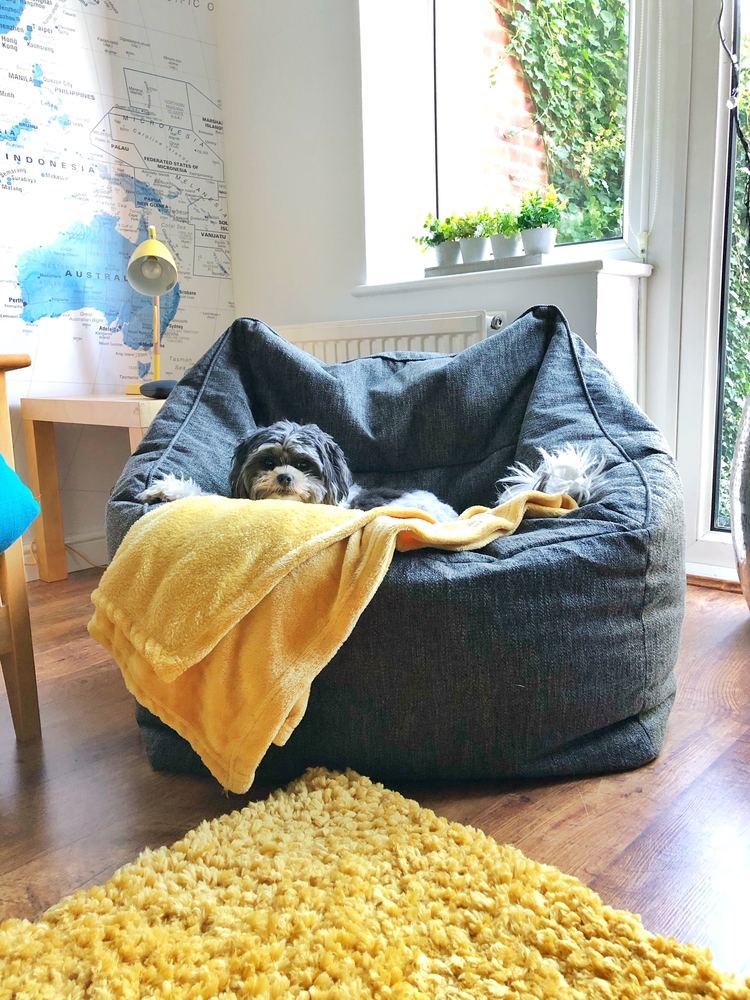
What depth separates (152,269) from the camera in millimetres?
3012

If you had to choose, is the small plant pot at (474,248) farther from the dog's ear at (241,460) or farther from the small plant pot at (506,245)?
the dog's ear at (241,460)

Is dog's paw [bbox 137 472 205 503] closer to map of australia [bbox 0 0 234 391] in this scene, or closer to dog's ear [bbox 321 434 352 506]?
dog's ear [bbox 321 434 352 506]

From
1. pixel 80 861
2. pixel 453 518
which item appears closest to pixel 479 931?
pixel 80 861

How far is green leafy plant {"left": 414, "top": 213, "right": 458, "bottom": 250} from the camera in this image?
2.99 metres

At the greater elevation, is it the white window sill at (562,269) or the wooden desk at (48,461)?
the white window sill at (562,269)

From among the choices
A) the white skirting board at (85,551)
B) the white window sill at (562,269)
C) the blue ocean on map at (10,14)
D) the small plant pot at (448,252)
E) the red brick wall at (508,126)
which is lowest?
the white skirting board at (85,551)

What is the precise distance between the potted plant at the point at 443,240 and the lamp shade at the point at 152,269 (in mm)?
937

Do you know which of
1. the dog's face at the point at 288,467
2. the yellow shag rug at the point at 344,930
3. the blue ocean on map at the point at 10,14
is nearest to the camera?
the yellow shag rug at the point at 344,930

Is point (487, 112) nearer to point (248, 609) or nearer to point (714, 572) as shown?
point (714, 572)

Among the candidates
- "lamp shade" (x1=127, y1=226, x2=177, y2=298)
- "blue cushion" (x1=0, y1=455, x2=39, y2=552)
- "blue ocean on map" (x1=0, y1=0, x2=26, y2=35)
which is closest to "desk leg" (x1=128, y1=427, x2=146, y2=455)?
"lamp shade" (x1=127, y1=226, x2=177, y2=298)

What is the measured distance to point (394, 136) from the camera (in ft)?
10.6

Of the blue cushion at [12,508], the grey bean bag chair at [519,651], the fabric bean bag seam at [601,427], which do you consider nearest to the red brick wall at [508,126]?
the fabric bean bag seam at [601,427]

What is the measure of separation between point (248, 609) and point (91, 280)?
2357mm

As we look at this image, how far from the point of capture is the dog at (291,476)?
177 centimetres
